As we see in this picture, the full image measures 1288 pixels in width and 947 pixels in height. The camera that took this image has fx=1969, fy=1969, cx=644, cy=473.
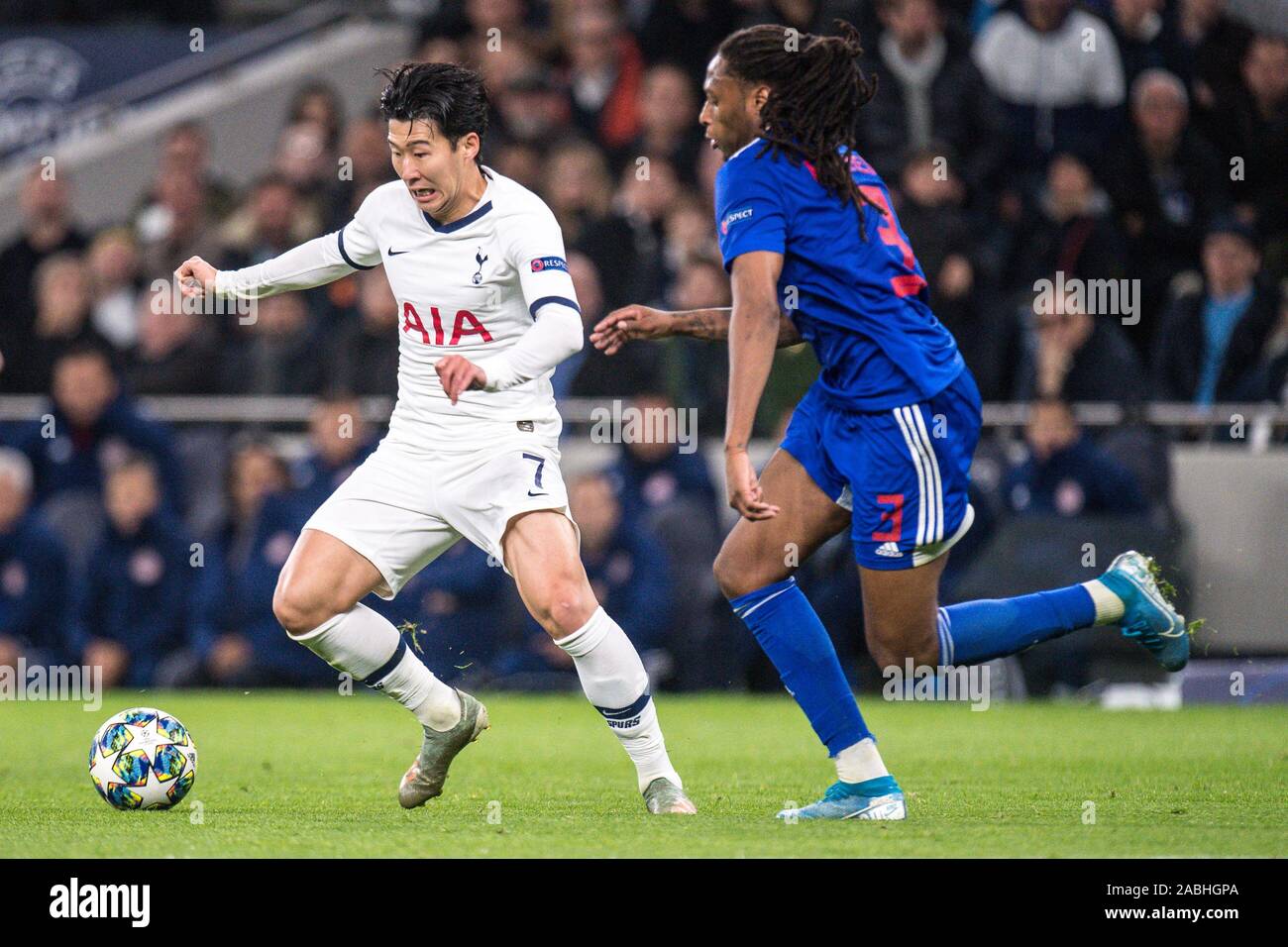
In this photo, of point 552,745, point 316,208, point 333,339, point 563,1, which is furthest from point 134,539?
point 563,1

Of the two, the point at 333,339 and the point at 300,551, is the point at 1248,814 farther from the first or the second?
the point at 333,339

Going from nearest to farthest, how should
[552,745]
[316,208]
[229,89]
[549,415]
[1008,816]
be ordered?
[1008,816] < [549,415] < [552,745] < [316,208] < [229,89]

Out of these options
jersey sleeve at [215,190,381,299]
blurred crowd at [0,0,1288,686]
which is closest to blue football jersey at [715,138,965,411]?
jersey sleeve at [215,190,381,299]

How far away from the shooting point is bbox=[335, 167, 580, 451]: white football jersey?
20.6 ft

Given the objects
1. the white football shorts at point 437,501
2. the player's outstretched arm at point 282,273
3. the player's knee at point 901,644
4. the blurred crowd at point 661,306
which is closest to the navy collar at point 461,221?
the player's outstretched arm at point 282,273

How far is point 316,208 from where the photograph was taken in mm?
13359

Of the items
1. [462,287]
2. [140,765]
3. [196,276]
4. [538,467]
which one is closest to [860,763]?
[538,467]

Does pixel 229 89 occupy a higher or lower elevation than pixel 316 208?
higher

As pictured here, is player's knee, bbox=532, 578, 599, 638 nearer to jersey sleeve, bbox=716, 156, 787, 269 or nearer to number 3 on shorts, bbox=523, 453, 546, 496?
number 3 on shorts, bbox=523, 453, 546, 496

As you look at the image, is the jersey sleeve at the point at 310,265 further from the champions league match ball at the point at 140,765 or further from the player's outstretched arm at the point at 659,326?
the champions league match ball at the point at 140,765

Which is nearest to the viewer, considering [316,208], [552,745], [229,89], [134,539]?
[552,745]

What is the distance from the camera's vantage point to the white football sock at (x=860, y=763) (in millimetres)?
6059

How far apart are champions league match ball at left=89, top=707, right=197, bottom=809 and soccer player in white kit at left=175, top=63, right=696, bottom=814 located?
0.57 m

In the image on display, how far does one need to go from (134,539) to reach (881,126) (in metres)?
5.32
